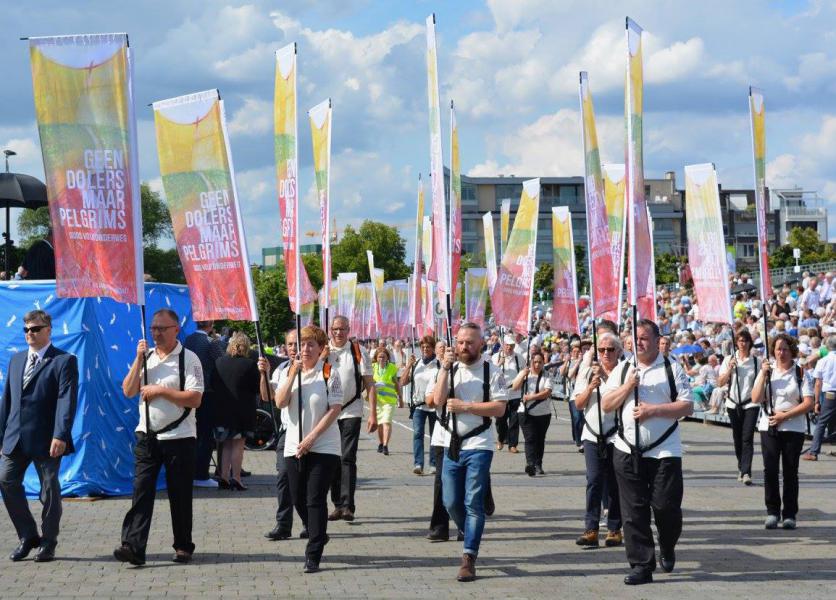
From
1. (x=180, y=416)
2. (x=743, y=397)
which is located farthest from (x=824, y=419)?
(x=180, y=416)

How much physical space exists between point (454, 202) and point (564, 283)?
6324mm

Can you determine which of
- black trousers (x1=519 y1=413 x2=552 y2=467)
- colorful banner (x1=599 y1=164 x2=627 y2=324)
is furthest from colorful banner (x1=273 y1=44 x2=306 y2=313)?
colorful banner (x1=599 y1=164 x2=627 y2=324)

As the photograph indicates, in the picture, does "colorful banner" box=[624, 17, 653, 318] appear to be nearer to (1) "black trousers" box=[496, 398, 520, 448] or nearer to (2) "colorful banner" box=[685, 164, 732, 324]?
(2) "colorful banner" box=[685, 164, 732, 324]

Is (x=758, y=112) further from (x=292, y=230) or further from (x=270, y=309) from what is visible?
(x=270, y=309)

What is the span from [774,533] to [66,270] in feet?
21.6

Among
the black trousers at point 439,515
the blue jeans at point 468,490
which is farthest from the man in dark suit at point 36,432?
the black trousers at point 439,515

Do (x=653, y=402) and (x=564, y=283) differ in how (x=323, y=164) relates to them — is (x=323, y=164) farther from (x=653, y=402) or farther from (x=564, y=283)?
(x=564, y=283)

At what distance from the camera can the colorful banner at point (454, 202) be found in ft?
53.6

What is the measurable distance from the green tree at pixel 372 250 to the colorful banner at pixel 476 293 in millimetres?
79725

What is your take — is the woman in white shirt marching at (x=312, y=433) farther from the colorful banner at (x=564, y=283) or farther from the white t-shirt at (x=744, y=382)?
the colorful banner at (x=564, y=283)

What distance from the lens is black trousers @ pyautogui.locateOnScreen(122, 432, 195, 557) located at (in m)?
9.80

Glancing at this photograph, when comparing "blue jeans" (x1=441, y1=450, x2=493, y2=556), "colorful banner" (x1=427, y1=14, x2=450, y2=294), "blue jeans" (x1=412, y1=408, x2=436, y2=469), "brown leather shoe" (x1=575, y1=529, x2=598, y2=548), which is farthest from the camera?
"blue jeans" (x1=412, y1=408, x2=436, y2=469)

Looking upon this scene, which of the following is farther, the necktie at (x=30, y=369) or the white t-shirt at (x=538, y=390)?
the white t-shirt at (x=538, y=390)

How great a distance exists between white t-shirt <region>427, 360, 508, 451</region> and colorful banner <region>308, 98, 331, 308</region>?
13.1 feet
